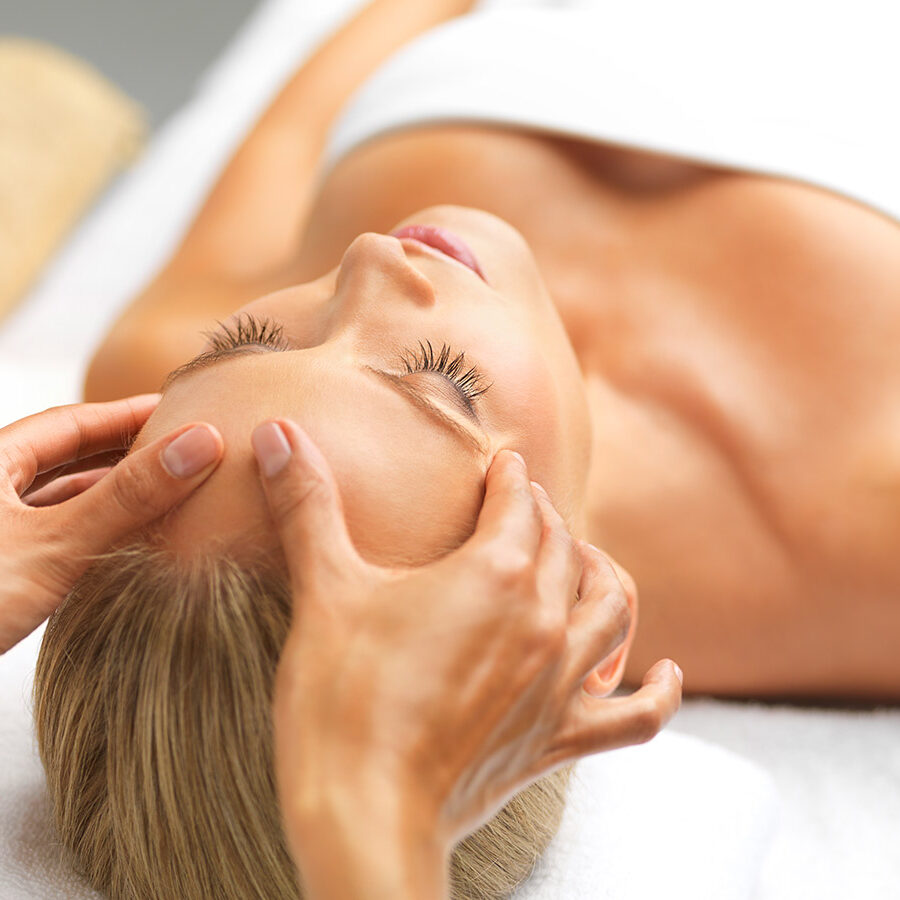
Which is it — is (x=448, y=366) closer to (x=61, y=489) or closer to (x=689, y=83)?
(x=61, y=489)

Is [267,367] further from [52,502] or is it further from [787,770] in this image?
[787,770]

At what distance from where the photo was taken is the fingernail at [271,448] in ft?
1.95

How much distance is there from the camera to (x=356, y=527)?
2.05 feet

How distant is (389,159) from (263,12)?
3.53 ft

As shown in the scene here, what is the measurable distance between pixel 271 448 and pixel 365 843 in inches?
8.9

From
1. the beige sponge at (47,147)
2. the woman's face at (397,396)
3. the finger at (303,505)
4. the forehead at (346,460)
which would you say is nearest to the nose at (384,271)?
the woman's face at (397,396)

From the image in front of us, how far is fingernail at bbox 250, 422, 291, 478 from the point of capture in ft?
1.95

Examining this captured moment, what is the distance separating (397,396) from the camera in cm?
69

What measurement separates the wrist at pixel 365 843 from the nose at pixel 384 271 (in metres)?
0.40

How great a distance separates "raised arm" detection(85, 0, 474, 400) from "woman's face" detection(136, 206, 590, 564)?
1.35 ft

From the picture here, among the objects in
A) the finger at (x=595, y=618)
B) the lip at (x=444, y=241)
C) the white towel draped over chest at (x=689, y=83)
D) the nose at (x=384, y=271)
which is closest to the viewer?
the finger at (x=595, y=618)

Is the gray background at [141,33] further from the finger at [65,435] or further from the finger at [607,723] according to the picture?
the finger at [607,723]

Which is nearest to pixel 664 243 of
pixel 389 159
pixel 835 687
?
pixel 389 159

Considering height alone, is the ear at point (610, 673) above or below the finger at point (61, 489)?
below
